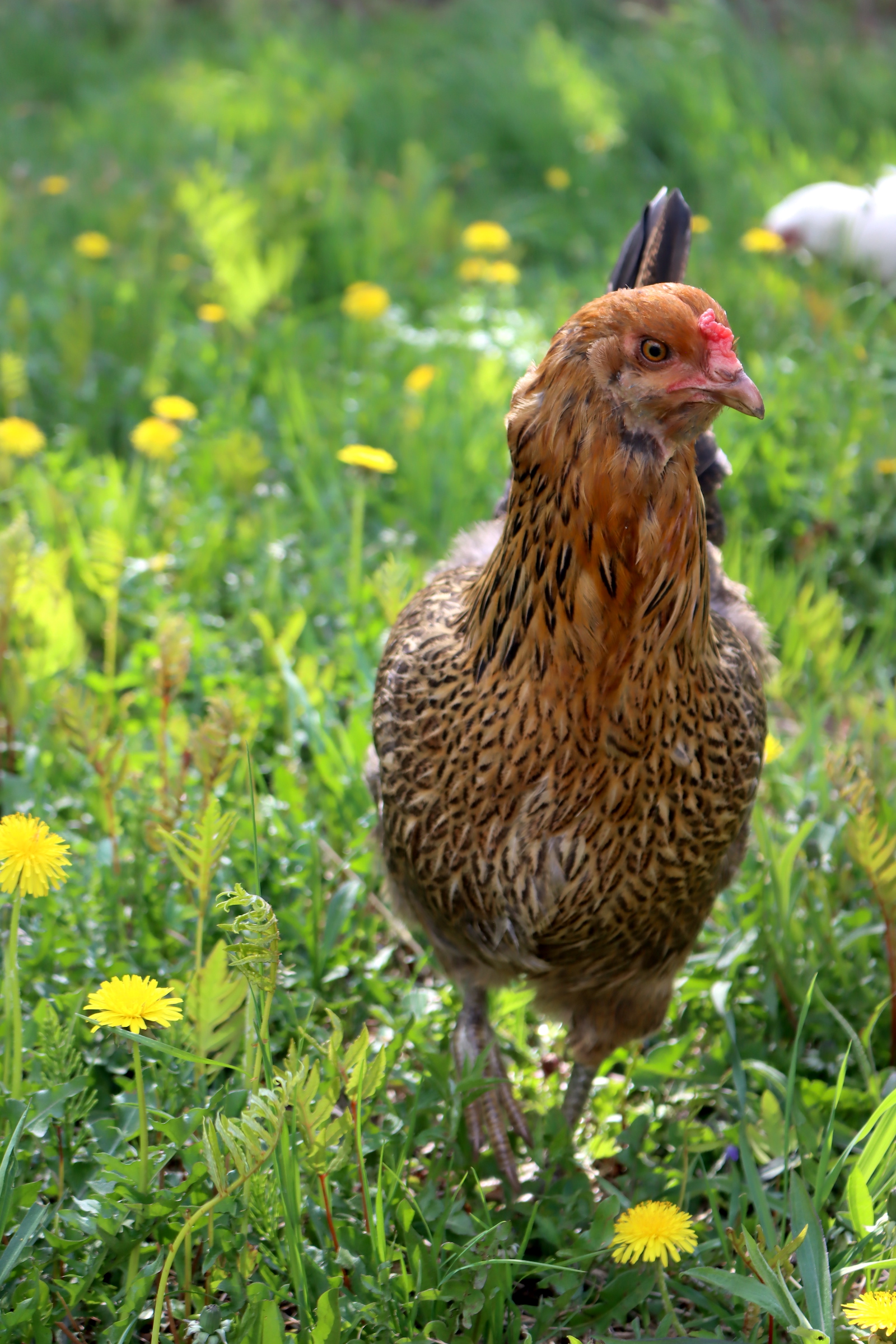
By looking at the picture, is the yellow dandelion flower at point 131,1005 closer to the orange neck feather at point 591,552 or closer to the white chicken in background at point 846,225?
the orange neck feather at point 591,552

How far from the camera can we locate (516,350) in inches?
163

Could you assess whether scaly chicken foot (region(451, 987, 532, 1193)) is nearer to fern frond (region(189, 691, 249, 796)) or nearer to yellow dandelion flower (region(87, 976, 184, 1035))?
fern frond (region(189, 691, 249, 796))

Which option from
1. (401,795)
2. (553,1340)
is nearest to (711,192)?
(401,795)

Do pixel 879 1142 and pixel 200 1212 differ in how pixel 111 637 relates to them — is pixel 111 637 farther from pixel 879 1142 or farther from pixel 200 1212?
pixel 879 1142

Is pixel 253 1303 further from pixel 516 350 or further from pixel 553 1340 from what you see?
pixel 516 350

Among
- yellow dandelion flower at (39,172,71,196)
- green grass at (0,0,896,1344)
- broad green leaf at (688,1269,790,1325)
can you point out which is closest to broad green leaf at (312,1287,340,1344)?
green grass at (0,0,896,1344)

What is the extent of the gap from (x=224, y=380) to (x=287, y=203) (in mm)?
1282

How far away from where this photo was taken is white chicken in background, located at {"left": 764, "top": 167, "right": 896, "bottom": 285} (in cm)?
452

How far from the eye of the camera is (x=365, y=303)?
4.23 metres

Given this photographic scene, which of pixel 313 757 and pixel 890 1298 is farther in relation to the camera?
pixel 313 757

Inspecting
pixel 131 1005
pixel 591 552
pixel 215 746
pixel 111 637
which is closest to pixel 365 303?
pixel 111 637

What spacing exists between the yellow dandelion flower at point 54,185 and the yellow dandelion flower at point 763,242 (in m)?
2.86

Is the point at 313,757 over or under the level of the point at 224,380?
under

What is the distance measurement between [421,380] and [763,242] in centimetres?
155
